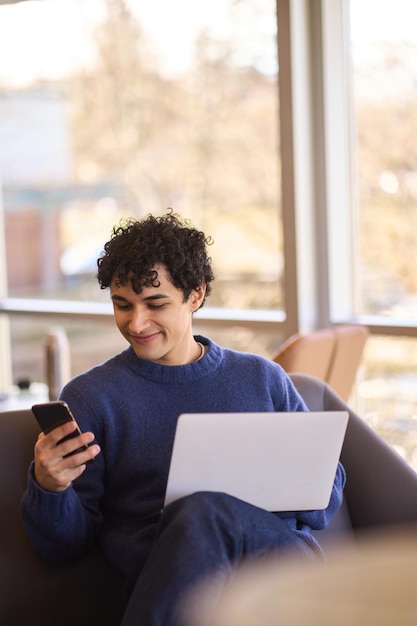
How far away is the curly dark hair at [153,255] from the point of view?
2.09m

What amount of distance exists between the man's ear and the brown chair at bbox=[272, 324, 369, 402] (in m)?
1.03

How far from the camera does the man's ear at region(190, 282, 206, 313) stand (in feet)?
7.29

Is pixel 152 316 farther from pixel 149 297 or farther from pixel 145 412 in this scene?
pixel 145 412

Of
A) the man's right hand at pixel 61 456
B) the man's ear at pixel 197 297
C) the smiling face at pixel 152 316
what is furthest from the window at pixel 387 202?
the man's right hand at pixel 61 456

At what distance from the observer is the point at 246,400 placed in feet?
7.25

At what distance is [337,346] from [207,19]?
1817 mm

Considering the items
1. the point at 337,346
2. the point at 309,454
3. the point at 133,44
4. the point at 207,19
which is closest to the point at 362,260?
the point at 337,346

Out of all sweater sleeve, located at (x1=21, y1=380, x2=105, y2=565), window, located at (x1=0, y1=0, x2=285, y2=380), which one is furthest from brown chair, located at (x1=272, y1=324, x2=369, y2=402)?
sweater sleeve, located at (x1=21, y1=380, x2=105, y2=565)

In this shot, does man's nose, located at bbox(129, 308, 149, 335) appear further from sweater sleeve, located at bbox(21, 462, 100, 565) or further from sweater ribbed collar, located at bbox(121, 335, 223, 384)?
sweater sleeve, located at bbox(21, 462, 100, 565)

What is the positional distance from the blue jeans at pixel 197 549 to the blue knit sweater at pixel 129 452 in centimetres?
18

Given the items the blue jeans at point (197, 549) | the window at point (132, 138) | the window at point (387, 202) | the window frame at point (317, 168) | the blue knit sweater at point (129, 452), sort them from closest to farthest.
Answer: the blue jeans at point (197, 549) < the blue knit sweater at point (129, 452) < the window at point (387, 202) < the window frame at point (317, 168) < the window at point (132, 138)

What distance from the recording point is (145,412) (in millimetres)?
2127

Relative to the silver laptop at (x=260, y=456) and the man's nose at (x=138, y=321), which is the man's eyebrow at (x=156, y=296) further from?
the silver laptop at (x=260, y=456)

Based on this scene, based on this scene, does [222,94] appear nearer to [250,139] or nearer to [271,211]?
[250,139]
